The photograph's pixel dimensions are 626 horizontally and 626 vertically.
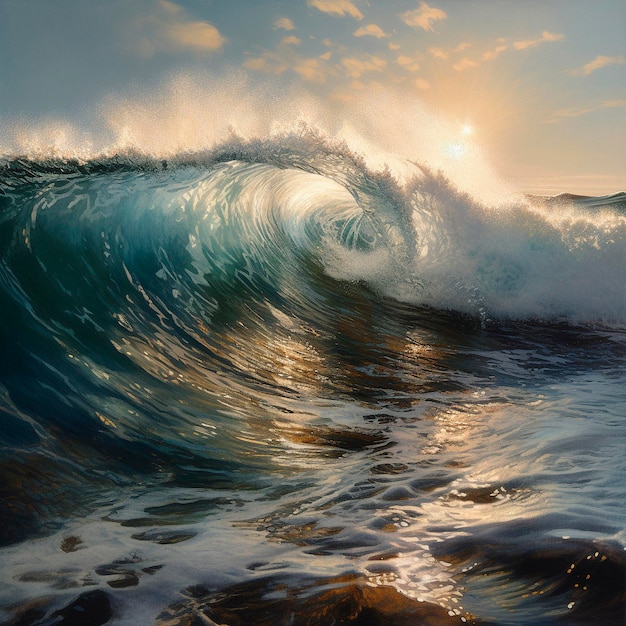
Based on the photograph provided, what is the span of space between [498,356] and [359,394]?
156 centimetres

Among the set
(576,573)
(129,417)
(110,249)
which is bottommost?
(576,573)

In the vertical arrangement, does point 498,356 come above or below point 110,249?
below

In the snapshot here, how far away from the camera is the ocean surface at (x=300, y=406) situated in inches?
62.4

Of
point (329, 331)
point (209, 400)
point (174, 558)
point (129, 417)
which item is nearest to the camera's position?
point (174, 558)

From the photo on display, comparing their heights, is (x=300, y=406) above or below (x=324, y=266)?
below

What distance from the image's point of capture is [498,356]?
4.56 metres

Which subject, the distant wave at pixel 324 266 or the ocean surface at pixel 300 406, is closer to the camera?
the ocean surface at pixel 300 406

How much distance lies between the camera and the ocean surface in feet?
5.20

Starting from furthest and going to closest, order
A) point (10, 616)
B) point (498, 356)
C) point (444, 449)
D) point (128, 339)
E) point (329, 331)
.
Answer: point (329, 331) → point (498, 356) → point (128, 339) → point (444, 449) → point (10, 616)

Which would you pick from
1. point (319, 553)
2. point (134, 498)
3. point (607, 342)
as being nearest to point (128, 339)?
point (134, 498)

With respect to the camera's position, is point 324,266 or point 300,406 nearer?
point 300,406

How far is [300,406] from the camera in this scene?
3.39m

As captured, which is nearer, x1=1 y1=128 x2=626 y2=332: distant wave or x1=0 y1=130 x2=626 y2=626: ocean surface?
x1=0 y1=130 x2=626 y2=626: ocean surface

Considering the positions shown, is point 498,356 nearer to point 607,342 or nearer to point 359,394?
point 607,342
